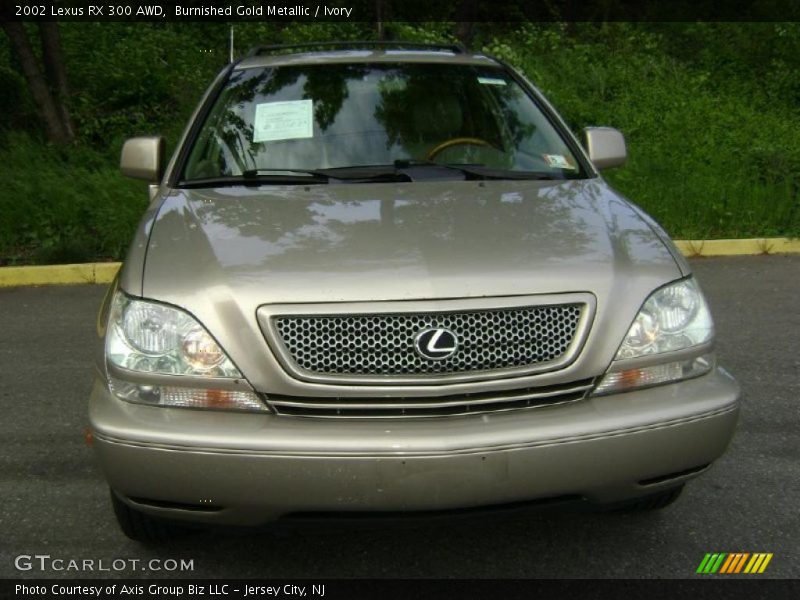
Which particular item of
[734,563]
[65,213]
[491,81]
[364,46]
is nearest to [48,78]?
[65,213]

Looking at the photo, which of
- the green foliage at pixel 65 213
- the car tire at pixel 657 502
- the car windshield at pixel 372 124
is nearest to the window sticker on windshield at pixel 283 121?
the car windshield at pixel 372 124

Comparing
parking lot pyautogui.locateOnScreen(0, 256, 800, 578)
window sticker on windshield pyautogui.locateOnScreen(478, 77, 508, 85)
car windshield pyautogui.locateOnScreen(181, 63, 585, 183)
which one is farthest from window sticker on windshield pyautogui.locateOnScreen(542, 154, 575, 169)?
parking lot pyautogui.locateOnScreen(0, 256, 800, 578)

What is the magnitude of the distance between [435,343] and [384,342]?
14 cm

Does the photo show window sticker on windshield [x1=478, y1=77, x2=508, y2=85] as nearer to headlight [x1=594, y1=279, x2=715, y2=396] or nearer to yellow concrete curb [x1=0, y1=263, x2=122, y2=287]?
headlight [x1=594, y1=279, x2=715, y2=396]

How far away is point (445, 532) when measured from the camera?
3.23 m

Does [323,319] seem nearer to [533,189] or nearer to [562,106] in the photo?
[533,189]

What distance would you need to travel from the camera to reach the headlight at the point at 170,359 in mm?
2564

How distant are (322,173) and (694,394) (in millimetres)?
1627

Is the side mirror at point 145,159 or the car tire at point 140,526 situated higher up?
the side mirror at point 145,159

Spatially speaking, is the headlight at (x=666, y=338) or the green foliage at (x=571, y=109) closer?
the headlight at (x=666, y=338)

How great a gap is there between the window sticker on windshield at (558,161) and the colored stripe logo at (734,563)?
61.6 inches

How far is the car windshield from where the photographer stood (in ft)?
12.3

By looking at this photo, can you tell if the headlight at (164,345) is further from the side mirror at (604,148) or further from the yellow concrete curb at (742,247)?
the yellow concrete curb at (742,247)

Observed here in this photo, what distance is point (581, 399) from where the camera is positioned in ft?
8.67
